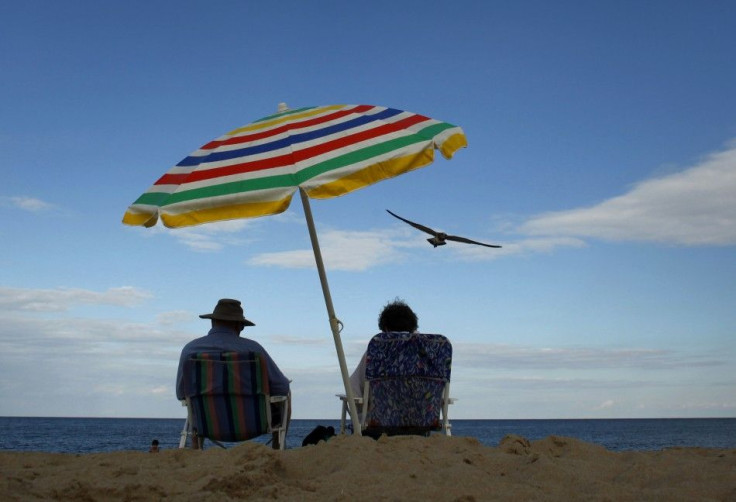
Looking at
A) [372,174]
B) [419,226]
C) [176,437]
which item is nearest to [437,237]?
[419,226]

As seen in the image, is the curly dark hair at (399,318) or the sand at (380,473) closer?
the sand at (380,473)

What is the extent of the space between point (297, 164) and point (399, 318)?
1547 millimetres

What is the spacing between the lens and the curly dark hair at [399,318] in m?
4.74

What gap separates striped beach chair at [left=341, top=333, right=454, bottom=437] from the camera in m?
4.52

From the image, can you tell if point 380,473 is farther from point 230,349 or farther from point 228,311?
point 228,311

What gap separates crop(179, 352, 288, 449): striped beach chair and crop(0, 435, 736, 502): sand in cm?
96

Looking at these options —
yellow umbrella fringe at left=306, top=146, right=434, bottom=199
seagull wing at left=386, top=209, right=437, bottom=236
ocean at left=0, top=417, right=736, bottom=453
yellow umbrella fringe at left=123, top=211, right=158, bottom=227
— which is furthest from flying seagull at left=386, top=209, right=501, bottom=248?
ocean at left=0, top=417, right=736, bottom=453

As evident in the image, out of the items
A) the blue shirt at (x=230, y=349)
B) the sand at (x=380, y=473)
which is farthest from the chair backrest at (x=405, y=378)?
the sand at (x=380, y=473)

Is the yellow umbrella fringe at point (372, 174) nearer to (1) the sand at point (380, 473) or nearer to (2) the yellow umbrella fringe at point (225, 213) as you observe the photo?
(2) the yellow umbrella fringe at point (225, 213)

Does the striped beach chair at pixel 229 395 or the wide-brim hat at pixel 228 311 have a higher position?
the wide-brim hat at pixel 228 311

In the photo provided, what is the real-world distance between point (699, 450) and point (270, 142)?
301 cm

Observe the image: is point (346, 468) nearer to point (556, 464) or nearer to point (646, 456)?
point (556, 464)

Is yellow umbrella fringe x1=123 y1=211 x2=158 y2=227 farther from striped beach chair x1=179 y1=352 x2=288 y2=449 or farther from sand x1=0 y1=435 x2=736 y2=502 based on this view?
sand x1=0 y1=435 x2=736 y2=502

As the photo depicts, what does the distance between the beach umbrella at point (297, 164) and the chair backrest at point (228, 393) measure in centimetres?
69
